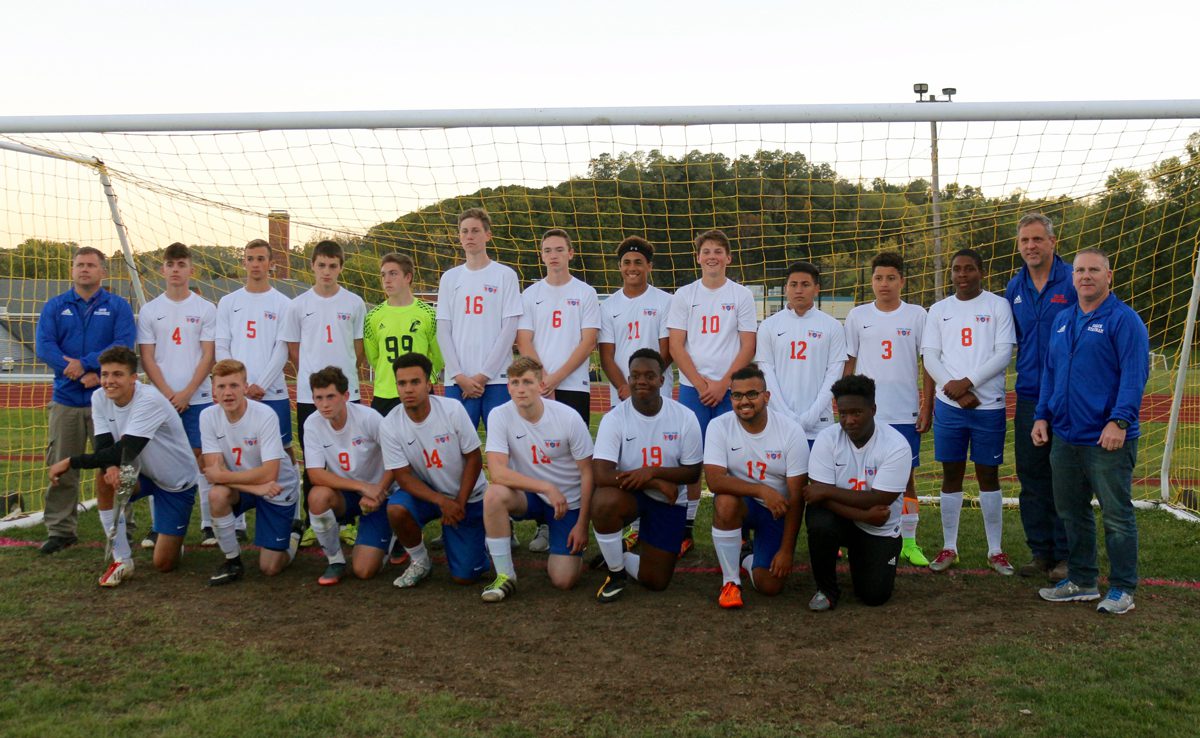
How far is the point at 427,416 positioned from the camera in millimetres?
5609

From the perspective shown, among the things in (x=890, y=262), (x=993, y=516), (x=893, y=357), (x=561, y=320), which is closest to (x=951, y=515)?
(x=993, y=516)

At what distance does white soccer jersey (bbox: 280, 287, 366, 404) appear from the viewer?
6.45 metres

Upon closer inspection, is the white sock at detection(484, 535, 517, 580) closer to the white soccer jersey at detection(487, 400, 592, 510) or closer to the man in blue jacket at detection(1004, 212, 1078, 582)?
the white soccer jersey at detection(487, 400, 592, 510)

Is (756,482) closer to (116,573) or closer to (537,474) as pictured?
(537,474)

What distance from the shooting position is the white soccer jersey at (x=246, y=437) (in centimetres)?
578

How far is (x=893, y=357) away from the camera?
587cm

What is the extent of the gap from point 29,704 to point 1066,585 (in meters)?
5.12

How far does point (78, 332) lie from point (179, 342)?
662 millimetres

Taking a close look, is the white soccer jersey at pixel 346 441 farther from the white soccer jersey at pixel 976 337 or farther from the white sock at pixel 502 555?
the white soccer jersey at pixel 976 337

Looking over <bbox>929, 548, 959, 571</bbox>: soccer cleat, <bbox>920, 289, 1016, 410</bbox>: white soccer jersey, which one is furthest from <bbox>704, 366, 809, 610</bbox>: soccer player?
<bbox>920, 289, 1016, 410</bbox>: white soccer jersey

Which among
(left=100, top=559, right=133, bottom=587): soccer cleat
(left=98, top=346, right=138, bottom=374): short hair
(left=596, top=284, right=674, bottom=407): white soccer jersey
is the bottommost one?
(left=100, top=559, right=133, bottom=587): soccer cleat

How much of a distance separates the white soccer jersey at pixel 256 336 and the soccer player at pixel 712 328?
287cm

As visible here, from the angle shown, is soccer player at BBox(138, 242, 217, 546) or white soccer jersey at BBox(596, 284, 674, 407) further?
soccer player at BBox(138, 242, 217, 546)

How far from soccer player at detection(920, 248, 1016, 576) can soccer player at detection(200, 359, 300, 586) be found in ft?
13.7
